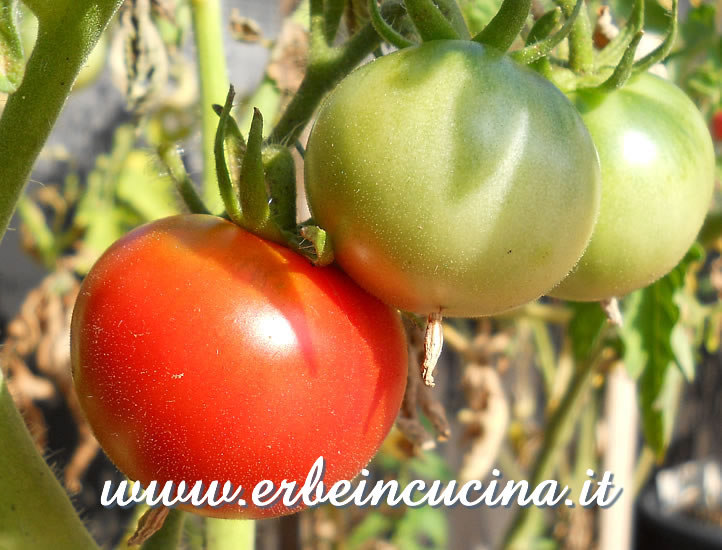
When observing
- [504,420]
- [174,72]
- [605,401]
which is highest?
[174,72]

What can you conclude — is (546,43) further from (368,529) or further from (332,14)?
(368,529)

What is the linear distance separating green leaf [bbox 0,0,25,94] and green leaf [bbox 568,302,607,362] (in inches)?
20.8

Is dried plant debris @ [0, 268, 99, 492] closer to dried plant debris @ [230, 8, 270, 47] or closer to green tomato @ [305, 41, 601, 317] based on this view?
dried plant debris @ [230, 8, 270, 47]

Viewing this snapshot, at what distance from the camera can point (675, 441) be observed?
2.83m

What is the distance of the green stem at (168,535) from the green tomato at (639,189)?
0.27 m

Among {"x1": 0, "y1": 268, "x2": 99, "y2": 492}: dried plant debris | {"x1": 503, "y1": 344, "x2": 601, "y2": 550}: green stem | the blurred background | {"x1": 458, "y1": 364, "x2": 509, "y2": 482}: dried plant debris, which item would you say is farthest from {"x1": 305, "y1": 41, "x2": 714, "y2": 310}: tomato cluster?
{"x1": 0, "y1": 268, "x2": 99, "y2": 492}: dried plant debris

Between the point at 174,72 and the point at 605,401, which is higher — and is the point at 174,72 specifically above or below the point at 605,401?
above

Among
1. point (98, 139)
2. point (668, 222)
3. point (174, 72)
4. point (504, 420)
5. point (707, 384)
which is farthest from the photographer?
point (707, 384)

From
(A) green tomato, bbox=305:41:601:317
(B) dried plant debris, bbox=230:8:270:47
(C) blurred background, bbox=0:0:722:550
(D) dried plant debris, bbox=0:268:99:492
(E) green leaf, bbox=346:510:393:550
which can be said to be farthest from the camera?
(E) green leaf, bbox=346:510:393:550

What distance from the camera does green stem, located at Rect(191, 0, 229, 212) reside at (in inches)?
29.2

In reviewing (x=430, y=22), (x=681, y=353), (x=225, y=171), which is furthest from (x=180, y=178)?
(x=681, y=353)

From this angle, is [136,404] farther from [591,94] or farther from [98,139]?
[98,139]

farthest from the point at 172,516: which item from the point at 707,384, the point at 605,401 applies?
the point at 707,384

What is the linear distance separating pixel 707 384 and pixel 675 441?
0.25 metres
